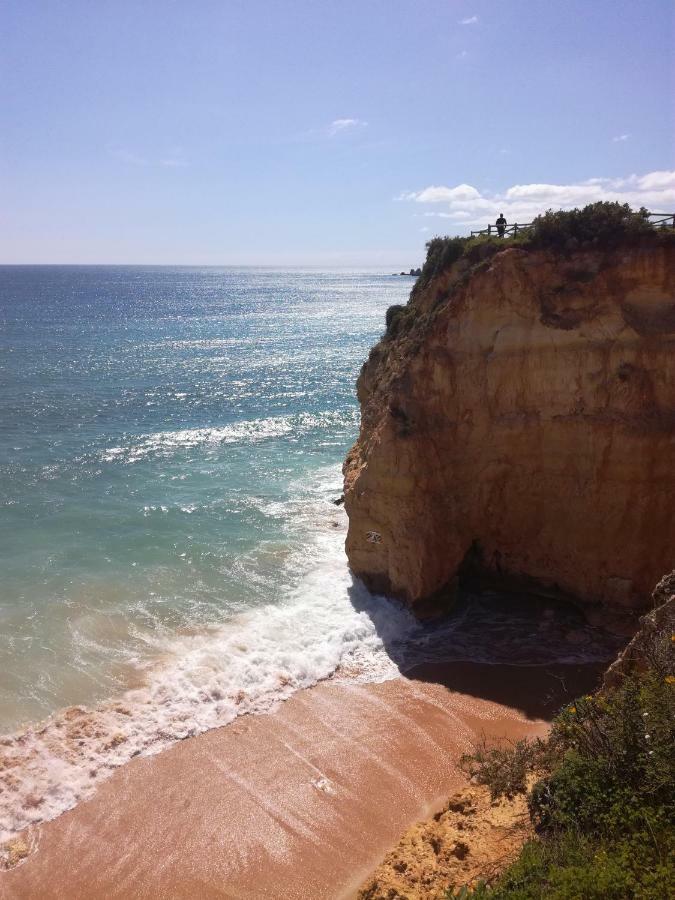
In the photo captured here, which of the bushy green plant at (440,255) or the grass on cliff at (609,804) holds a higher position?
the bushy green plant at (440,255)

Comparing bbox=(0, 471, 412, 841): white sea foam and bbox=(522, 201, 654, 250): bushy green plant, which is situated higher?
bbox=(522, 201, 654, 250): bushy green plant

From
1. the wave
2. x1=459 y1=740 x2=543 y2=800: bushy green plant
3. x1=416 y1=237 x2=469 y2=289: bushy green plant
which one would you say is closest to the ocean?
the wave

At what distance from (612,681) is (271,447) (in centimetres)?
2431

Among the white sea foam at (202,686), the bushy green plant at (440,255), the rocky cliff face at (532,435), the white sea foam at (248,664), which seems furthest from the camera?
the bushy green plant at (440,255)

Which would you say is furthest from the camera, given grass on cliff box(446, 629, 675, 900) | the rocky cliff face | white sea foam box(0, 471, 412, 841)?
the rocky cliff face

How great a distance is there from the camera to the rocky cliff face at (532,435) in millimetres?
15328

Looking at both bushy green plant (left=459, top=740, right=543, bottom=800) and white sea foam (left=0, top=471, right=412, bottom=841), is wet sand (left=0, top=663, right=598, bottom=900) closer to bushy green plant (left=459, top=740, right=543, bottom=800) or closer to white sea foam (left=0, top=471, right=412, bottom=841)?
white sea foam (left=0, top=471, right=412, bottom=841)

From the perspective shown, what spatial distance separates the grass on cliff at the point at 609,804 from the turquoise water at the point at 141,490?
33.8 ft

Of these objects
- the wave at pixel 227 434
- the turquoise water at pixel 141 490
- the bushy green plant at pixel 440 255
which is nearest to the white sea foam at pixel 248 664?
the turquoise water at pixel 141 490

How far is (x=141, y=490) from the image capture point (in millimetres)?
26281

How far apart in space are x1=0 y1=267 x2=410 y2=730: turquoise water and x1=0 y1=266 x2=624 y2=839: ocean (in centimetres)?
8

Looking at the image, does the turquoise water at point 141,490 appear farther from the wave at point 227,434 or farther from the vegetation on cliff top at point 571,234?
the vegetation on cliff top at point 571,234

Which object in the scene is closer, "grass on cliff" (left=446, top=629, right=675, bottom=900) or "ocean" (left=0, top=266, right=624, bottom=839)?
"grass on cliff" (left=446, top=629, right=675, bottom=900)

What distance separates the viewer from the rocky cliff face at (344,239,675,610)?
50.3 feet
